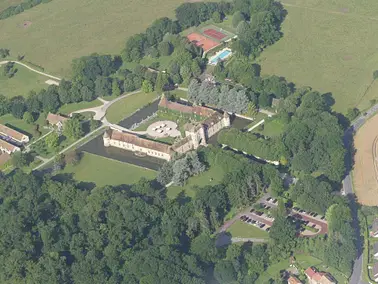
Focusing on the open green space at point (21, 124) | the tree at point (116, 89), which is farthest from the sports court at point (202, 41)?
the open green space at point (21, 124)

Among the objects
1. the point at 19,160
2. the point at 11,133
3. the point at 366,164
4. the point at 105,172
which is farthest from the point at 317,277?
the point at 11,133

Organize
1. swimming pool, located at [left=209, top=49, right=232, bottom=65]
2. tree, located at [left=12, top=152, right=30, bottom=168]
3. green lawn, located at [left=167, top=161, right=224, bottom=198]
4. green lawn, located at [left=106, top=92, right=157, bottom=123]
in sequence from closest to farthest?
green lawn, located at [left=167, top=161, right=224, bottom=198], tree, located at [left=12, top=152, right=30, bottom=168], green lawn, located at [left=106, top=92, right=157, bottom=123], swimming pool, located at [left=209, top=49, right=232, bottom=65]

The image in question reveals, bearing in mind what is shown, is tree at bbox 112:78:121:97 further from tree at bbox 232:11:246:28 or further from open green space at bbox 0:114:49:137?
tree at bbox 232:11:246:28

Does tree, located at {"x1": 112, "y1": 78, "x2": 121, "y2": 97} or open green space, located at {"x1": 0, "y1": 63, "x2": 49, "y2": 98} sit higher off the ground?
open green space, located at {"x1": 0, "y1": 63, "x2": 49, "y2": 98}

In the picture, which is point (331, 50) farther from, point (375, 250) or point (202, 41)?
point (375, 250)

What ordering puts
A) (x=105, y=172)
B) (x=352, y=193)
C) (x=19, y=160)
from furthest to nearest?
(x=19, y=160) → (x=105, y=172) → (x=352, y=193)

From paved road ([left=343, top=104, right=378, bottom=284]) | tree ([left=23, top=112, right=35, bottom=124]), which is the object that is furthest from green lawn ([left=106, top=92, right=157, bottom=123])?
paved road ([left=343, top=104, right=378, bottom=284])

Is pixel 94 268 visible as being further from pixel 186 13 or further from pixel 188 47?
pixel 186 13
